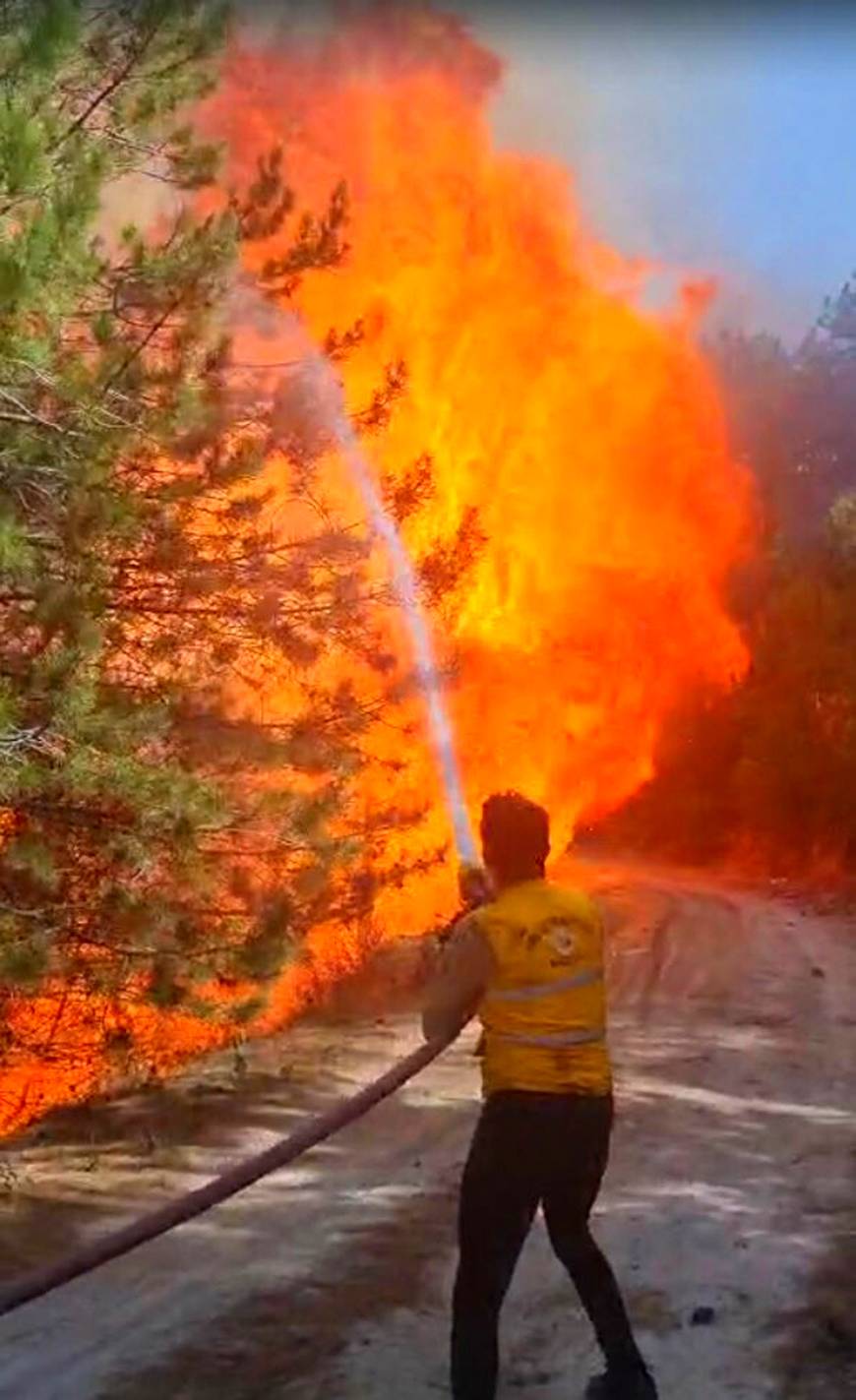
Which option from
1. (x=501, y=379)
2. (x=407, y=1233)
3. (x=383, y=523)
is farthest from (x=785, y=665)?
(x=407, y=1233)

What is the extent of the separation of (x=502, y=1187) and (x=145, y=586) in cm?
460

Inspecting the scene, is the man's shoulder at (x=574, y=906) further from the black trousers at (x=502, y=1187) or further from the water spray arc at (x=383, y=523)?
the water spray arc at (x=383, y=523)

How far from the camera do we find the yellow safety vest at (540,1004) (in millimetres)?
4629

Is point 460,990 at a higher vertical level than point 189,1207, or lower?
higher

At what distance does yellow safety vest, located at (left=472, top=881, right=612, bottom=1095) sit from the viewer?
4629 millimetres

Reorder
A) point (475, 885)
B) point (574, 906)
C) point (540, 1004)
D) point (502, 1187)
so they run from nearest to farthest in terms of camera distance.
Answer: point (502, 1187)
point (540, 1004)
point (574, 906)
point (475, 885)

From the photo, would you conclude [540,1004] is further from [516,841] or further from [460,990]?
[516,841]

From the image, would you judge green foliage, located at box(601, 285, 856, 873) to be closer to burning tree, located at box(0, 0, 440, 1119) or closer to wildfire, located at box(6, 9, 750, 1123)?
wildfire, located at box(6, 9, 750, 1123)

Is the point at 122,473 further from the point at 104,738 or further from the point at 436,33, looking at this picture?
the point at 436,33

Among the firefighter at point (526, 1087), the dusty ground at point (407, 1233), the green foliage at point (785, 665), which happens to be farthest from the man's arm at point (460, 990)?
the green foliage at point (785, 665)

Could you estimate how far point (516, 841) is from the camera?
4.79 m

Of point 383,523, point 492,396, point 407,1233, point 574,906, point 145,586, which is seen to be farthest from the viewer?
point 492,396

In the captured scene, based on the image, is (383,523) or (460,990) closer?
(460,990)

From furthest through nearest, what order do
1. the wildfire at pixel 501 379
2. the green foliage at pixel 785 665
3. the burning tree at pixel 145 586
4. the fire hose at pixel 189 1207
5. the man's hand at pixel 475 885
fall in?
1. the green foliage at pixel 785 665
2. the wildfire at pixel 501 379
3. the burning tree at pixel 145 586
4. the man's hand at pixel 475 885
5. the fire hose at pixel 189 1207
